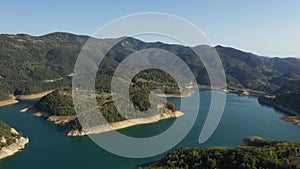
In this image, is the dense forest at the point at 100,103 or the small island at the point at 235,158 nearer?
the small island at the point at 235,158

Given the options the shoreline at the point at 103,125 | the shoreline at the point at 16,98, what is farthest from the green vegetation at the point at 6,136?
the shoreline at the point at 16,98

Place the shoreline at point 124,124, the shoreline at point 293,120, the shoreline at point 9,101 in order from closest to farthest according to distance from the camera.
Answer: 1. the shoreline at point 124,124
2. the shoreline at point 293,120
3. the shoreline at point 9,101

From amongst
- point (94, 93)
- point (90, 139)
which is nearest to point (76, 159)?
point (90, 139)

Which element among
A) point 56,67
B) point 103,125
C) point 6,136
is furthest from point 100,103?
point 56,67

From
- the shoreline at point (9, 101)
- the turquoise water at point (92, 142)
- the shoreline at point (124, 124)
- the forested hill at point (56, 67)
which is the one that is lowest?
the turquoise water at point (92, 142)

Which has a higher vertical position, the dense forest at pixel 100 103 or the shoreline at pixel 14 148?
the dense forest at pixel 100 103

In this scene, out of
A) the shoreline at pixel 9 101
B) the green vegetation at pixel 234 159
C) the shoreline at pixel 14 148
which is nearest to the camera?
the green vegetation at pixel 234 159

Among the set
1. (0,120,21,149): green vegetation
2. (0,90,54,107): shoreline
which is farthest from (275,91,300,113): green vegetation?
(0,90,54,107): shoreline

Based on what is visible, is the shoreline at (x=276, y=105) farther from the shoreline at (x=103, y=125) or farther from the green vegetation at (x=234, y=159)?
the green vegetation at (x=234, y=159)

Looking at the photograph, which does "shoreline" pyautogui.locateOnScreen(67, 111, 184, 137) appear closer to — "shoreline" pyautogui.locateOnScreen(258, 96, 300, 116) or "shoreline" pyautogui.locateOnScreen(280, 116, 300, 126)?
"shoreline" pyautogui.locateOnScreen(280, 116, 300, 126)
